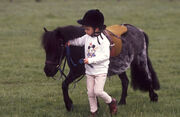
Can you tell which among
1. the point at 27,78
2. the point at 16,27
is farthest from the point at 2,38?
the point at 27,78

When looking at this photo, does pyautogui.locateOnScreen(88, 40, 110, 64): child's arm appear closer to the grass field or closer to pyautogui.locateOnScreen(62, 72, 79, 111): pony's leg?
pyautogui.locateOnScreen(62, 72, 79, 111): pony's leg

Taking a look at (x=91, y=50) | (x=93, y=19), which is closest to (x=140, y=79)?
(x=91, y=50)

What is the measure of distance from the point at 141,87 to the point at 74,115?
6.35ft

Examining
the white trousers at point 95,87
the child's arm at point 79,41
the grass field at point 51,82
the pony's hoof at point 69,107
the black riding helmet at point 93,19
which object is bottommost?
the grass field at point 51,82

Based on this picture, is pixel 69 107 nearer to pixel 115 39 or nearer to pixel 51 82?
pixel 115 39

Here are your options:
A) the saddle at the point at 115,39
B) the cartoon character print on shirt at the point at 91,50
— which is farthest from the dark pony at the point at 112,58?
the cartoon character print on shirt at the point at 91,50

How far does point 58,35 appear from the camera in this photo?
19.8 ft

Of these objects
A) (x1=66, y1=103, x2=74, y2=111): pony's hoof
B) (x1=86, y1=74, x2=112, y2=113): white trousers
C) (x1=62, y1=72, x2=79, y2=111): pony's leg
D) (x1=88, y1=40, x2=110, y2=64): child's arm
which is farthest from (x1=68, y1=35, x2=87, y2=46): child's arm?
(x1=66, y1=103, x2=74, y2=111): pony's hoof

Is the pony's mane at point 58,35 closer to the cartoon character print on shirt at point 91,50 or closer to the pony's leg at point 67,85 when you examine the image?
the cartoon character print on shirt at point 91,50

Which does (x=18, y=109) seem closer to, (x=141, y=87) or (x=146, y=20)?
(x=141, y=87)

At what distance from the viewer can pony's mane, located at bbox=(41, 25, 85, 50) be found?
19.4 ft

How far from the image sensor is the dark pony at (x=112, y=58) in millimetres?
6004

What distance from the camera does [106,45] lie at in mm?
5645

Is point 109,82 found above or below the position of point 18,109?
below
